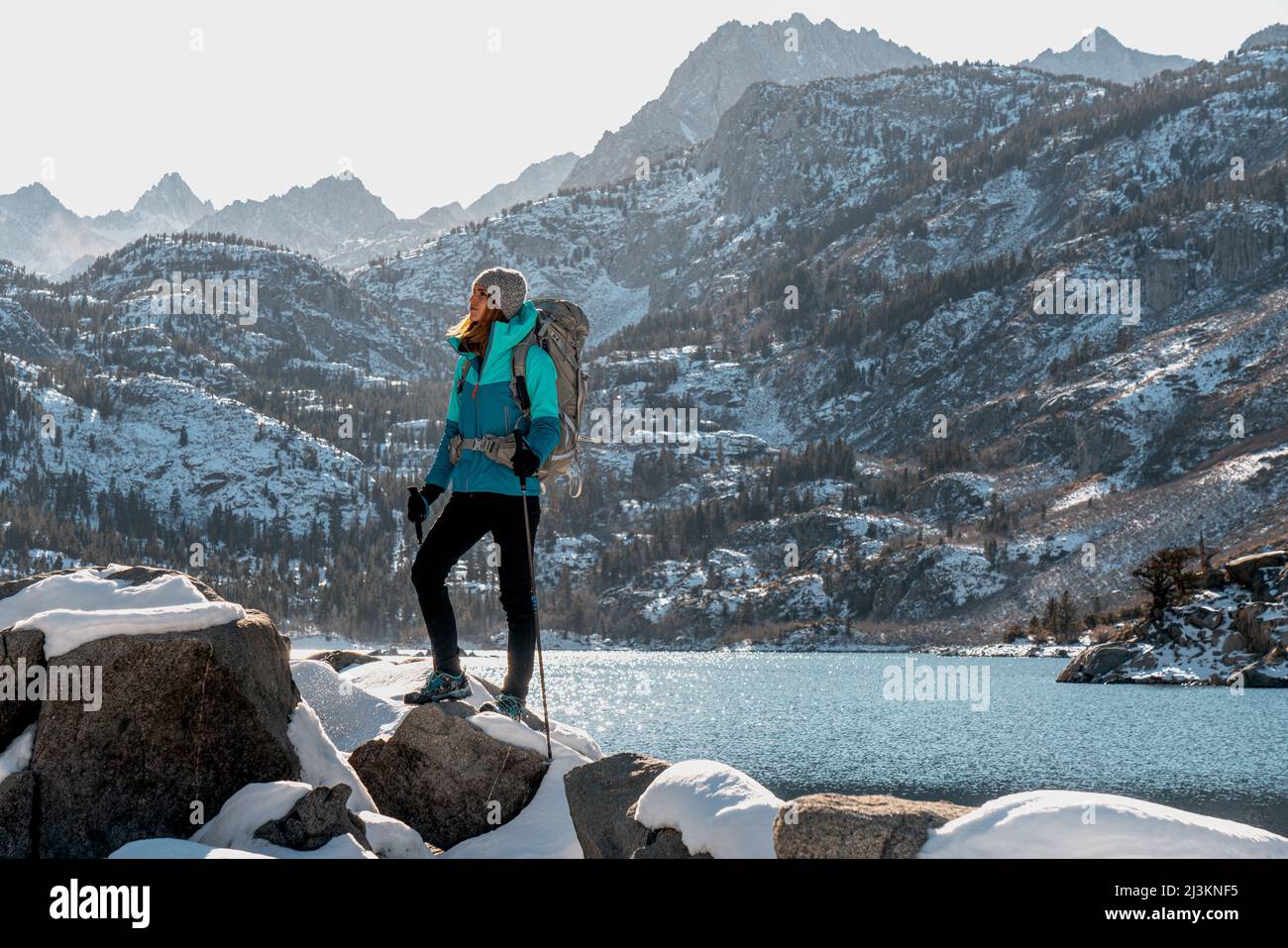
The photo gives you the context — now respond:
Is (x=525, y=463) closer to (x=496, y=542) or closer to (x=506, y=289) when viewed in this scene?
(x=496, y=542)

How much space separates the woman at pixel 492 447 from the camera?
41.5 ft

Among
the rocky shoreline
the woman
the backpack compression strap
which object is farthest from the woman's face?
the rocky shoreline

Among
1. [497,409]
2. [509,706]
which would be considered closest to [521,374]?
[497,409]

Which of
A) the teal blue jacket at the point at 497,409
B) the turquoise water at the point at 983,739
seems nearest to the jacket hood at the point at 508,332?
the teal blue jacket at the point at 497,409

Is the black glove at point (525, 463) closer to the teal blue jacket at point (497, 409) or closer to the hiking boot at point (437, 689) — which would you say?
the teal blue jacket at point (497, 409)

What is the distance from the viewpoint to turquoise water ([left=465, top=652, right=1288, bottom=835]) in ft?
192

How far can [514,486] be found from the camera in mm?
12703

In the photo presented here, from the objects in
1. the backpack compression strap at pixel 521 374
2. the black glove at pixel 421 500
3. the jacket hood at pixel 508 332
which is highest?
the jacket hood at pixel 508 332

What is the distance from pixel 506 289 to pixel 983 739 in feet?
252

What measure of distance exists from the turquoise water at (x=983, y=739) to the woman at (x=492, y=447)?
43957mm
